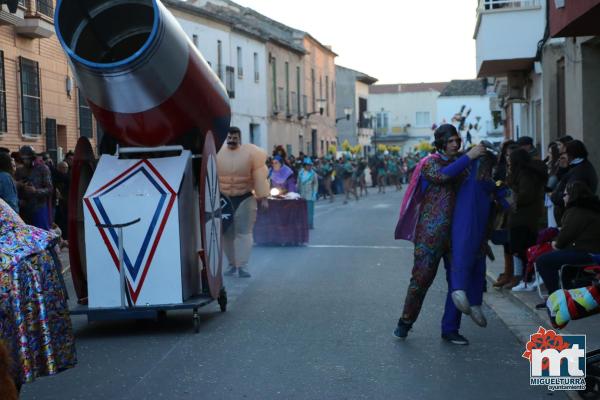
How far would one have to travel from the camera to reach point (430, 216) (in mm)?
8367

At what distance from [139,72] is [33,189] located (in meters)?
6.93

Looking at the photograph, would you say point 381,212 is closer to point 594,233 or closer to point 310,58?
point 594,233

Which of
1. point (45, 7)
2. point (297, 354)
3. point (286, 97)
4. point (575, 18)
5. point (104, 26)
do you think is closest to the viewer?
point (297, 354)

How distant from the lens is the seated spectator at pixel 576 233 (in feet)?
29.6

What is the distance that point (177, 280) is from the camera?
8828 millimetres

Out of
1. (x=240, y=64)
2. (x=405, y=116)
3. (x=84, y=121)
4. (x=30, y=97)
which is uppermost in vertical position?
(x=240, y=64)

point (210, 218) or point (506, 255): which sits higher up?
point (210, 218)

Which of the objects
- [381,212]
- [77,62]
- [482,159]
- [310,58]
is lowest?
[381,212]

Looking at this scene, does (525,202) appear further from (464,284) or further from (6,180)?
(6,180)

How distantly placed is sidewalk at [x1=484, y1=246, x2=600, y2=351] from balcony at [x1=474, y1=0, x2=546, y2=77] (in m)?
8.68

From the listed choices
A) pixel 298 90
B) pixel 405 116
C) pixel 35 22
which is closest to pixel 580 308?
pixel 35 22

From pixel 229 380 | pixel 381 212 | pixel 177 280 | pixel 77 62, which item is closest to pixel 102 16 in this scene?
pixel 77 62

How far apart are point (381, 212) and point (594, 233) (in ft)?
66.2

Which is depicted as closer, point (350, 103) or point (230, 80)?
point (230, 80)
